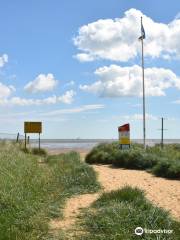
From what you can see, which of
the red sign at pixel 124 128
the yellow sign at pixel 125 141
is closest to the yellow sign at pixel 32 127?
the red sign at pixel 124 128

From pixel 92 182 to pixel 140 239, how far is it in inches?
273

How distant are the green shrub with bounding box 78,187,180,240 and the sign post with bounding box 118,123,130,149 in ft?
51.4

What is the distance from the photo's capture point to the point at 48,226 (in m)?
8.83

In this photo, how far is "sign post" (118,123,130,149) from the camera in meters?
26.0

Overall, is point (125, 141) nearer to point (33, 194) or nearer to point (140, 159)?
point (140, 159)

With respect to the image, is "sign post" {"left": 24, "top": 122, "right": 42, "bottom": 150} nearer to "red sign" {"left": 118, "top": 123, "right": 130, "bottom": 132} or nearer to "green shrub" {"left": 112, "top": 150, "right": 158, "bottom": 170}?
"red sign" {"left": 118, "top": 123, "right": 130, "bottom": 132}

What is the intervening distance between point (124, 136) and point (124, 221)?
17447mm

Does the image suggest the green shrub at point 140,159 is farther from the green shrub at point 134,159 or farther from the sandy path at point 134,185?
the sandy path at point 134,185

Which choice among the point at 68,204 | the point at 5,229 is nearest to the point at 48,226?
the point at 5,229

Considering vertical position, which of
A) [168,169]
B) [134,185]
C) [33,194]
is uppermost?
[168,169]

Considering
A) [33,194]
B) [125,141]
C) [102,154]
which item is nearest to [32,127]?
[125,141]

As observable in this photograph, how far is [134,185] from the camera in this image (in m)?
15.5

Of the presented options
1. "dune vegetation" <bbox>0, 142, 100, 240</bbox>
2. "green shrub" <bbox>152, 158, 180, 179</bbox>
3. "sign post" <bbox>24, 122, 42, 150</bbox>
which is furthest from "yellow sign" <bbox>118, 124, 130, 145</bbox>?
"dune vegetation" <bbox>0, 142, 100, 240</bbox>

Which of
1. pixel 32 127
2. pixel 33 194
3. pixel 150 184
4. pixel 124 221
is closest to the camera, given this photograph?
pixel 124 221
